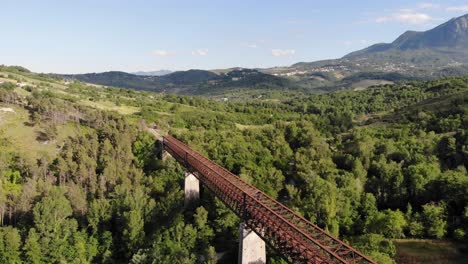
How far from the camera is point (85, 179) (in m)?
78.5

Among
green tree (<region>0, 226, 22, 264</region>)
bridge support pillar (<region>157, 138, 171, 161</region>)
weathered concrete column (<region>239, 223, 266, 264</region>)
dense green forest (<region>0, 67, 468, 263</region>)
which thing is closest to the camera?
weathered concrete column (<region>239, 223, 266, 264</region>)

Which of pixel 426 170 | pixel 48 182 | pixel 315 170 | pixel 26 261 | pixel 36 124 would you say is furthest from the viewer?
pixel 36 124

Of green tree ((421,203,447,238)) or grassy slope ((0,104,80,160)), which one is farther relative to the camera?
grassy slope ((0,104,80,160))

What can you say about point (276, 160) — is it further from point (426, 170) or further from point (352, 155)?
point (426, 170)

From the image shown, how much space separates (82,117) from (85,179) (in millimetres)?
41274

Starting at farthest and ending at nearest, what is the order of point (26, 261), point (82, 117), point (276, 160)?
point (82, 117)
point (276, 160)
point (26, 261)

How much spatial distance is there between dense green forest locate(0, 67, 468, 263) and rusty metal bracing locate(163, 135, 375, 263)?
827cm

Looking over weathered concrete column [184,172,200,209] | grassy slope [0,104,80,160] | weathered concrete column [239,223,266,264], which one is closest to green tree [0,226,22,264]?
weathered concrete column [184,172,200,209]

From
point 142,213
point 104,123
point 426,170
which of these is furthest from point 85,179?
point 426,170

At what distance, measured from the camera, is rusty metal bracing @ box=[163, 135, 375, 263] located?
31.8 metres

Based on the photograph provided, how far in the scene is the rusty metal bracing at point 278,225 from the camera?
31.8m

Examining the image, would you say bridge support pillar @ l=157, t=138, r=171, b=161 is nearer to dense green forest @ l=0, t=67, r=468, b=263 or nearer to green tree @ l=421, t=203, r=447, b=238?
dense green forest @ l=0, t=67, r=468, b=263

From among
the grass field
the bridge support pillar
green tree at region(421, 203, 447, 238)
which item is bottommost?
the grass field

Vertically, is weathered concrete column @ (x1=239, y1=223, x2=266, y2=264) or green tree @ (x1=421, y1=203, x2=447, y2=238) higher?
weathered concrete column @ (x1=239, y1=223, x2=266, y2=264)
